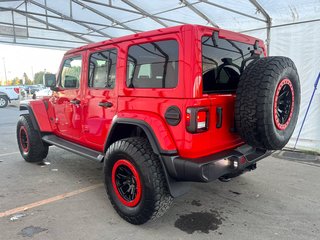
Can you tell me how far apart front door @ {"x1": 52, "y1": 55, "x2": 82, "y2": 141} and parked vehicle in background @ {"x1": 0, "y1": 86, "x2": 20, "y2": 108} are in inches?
504

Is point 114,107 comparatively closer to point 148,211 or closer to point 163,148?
point 163,148

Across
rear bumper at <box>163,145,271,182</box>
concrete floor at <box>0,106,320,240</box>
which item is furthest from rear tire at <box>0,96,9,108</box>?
rear bumper at <box>163,145,271,182</box>

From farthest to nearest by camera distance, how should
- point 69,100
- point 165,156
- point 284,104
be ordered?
point 69,100 < point 284,104 < point 165,156

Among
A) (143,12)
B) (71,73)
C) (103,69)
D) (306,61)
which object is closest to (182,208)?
(103,69)

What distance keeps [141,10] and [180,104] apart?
22.2 ft

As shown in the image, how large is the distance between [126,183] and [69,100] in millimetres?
1658

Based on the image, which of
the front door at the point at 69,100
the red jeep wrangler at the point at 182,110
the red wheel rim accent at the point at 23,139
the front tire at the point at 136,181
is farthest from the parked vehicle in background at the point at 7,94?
the front tire at the point at 136,181

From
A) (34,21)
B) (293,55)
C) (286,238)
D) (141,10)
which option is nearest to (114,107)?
(286,238)

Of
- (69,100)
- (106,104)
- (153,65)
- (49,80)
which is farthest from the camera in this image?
(49,80)

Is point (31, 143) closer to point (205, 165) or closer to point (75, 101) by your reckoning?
point (75, 101)

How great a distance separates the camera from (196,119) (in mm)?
2271

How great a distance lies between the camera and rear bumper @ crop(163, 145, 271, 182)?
90.3 inches

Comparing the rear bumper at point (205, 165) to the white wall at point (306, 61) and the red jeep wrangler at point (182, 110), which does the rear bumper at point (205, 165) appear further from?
the white wall at point (306, 61)

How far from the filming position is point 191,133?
231 centimetres
